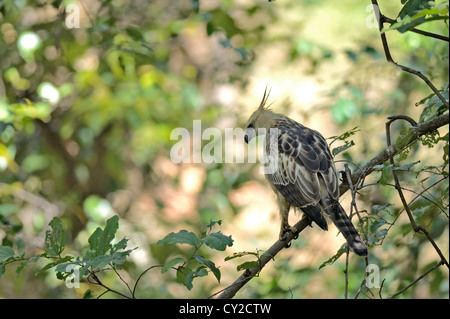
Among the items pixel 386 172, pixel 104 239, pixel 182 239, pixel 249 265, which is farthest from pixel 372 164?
pixel 104 239

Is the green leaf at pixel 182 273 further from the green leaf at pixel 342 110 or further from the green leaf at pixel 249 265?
the green leaf at pixel 342 110

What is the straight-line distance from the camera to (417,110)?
5562mm

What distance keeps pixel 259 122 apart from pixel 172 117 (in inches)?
80.4

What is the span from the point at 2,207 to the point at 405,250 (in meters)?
2.83

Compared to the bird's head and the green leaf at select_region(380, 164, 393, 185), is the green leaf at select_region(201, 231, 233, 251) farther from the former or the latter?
the bird's head

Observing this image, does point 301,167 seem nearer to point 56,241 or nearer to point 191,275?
point 191,275

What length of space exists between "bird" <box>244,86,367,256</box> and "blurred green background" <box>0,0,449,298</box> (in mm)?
1017

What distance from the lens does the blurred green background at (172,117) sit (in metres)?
4.17

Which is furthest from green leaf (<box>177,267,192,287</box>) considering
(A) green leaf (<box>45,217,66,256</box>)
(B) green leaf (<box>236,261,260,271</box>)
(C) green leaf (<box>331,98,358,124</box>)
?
(C) green leaf (<box>331,98,358,124</box>)

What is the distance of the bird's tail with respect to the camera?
211 centimetres

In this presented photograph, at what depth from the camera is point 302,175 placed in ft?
8.89

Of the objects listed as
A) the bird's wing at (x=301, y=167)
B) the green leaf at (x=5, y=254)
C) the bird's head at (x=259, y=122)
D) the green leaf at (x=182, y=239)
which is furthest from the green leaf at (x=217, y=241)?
the bird's head at (x=259, y=122)
